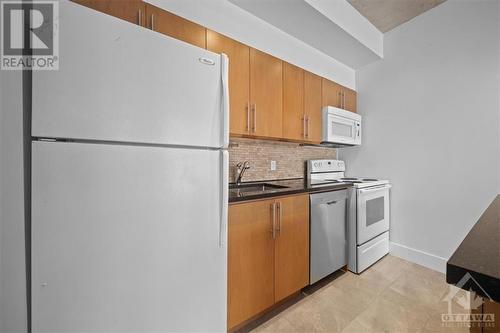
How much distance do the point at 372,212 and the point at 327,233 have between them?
2.49 feet

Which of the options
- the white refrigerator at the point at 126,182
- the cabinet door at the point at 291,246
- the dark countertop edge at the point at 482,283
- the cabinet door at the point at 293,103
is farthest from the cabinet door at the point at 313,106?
the dark countertop edge at the point at 482,283

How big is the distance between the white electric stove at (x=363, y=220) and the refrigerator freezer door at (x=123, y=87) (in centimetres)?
132

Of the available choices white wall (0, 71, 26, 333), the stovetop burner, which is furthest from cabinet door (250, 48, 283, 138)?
white wall (0, 71, 26, 333)

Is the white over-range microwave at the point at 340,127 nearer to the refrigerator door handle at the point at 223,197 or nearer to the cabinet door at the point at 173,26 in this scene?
the cabinet door at the point at 173,26

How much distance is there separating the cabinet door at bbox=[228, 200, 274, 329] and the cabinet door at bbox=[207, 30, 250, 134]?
682 millimetres

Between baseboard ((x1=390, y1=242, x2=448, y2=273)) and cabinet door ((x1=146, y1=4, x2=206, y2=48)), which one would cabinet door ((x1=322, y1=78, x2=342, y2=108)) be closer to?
cabinet door ((x1=146, y1=4, x2=206, y2=48))

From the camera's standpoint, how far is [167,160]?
903 millimetres

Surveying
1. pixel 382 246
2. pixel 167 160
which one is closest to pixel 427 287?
pixel 382 246

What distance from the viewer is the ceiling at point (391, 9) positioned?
A: 6.95 feet

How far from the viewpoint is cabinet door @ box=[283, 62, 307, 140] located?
198 centimetres

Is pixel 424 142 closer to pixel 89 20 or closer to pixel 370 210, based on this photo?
pixel 370 210

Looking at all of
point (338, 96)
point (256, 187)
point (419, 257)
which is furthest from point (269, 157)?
point (419, 257)

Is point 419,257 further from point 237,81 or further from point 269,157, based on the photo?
point 237,81

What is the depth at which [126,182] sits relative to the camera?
81 centimetres
